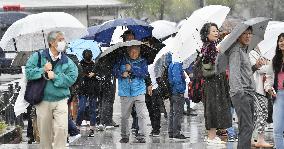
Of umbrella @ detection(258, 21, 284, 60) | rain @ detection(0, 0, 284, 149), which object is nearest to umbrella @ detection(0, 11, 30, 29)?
rain @ detection(0, 0, 284, 149)

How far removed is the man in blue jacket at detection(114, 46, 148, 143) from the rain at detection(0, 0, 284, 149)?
0.6 inches

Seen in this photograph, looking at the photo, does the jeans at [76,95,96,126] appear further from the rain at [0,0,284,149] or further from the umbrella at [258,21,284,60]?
the umbrella at [258,21,284,60]

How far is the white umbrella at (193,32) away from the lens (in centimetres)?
1350

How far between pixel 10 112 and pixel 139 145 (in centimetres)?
562

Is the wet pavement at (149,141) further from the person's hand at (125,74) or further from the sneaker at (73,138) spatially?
the person's hand at (125,74)

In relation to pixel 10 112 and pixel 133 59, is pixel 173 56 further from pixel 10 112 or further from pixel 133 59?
pixel 10 112

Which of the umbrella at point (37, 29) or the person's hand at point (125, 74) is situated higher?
the umbrella at point (37, 29)

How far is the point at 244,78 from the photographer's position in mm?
10867

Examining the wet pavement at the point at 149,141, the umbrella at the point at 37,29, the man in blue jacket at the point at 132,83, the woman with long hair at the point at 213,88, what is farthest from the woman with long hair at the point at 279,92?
the umbrella at the point at 37,29

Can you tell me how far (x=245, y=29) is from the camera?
10867 millimetres

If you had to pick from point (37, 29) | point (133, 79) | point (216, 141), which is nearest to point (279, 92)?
point (216, 141)

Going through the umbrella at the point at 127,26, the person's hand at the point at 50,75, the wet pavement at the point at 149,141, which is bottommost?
the wet pavement at the point at 149,141

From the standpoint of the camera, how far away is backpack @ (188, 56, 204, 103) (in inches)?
494

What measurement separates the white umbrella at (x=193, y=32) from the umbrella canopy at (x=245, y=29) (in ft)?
6.14
